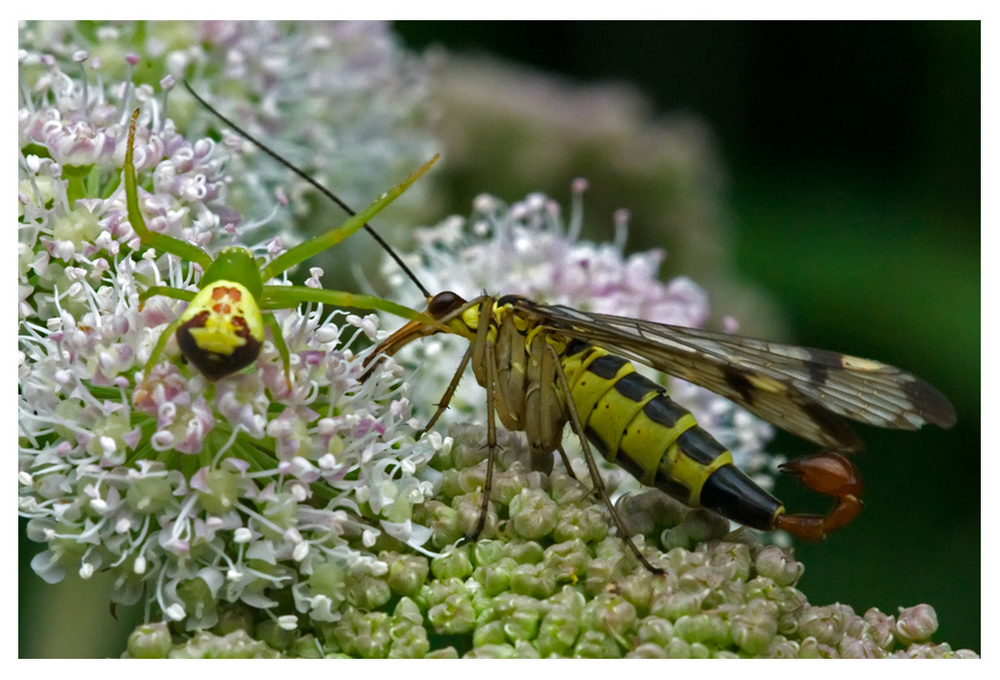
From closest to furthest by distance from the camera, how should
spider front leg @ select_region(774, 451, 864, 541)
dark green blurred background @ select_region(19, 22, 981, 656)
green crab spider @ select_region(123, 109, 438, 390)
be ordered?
green crab spider @ select_region(123, 109, 438, 390) < spider front leg @ select_region(774, 451, 864, 541) < dark green blurred background @ select_region(19, 22, 981, 656)

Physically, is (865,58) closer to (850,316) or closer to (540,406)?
(850,316)

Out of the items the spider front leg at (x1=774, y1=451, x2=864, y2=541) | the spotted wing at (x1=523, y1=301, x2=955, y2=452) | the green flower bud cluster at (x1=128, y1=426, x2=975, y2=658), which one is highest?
the spotted wing at (x1=523, y1=301, x2=955, y2=452)

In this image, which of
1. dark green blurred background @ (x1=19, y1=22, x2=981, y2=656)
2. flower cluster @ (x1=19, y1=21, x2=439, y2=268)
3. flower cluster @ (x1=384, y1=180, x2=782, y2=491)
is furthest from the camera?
dark green blurred background @ (x1=19, y1=22, x2=981, y2=656)

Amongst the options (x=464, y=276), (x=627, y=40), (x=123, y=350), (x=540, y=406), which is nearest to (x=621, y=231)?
(x=464, y=276)

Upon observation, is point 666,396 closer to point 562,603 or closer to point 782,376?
point 782,376

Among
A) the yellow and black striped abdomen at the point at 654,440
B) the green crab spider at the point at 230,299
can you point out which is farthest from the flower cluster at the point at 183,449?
the yellow and black striped abdomen at the point at 654,440

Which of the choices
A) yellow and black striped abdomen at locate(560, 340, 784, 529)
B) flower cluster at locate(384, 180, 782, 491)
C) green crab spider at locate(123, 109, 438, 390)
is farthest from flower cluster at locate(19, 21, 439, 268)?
yellow and black striped abdomen at locate(560, 340, 784, 529)

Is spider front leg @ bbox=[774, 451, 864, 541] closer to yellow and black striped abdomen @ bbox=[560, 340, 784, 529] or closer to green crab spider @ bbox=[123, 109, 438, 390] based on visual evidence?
yellow and black striped abdomen @ bbox=[560, 340, 784, 529]
